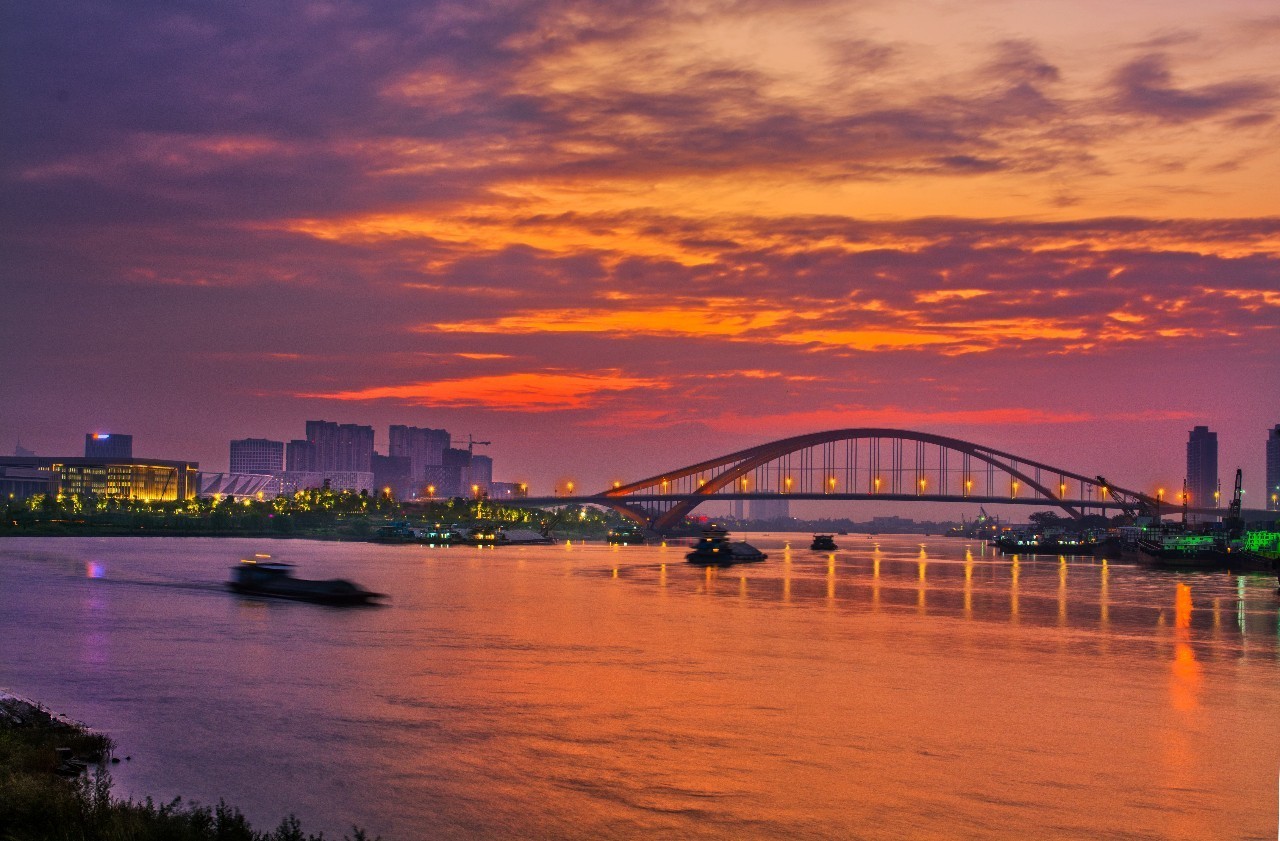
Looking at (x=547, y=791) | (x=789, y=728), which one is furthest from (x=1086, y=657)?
(x=547, y=791)

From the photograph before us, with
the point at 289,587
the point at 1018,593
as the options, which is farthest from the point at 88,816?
the point at 1018,593

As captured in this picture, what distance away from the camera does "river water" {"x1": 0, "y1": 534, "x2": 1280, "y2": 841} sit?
16.6 m

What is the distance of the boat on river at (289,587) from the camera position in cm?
5034

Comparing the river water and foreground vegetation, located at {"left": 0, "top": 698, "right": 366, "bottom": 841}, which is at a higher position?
foreground vegetation, located at {"left": 0, "top": 698, "right": 366, "bottom": 841}

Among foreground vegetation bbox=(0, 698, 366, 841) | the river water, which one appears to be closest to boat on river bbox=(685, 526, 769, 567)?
the river water

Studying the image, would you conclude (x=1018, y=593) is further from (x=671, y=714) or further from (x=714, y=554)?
(x=671, y=714)

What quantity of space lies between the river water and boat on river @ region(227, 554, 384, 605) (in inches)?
74.7

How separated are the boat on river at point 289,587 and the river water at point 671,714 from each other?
1.90m

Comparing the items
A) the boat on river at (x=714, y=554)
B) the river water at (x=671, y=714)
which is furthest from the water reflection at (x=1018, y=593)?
the boat on river at (x=714, y=554)

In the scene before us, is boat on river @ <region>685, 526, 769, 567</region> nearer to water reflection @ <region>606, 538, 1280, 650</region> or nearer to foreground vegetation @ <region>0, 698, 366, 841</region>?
water reflection @ <region>606, 538, 1280, 650</region>

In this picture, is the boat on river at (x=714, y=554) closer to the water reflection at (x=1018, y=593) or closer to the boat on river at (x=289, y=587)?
the water reflection at (x=1018, y=593)

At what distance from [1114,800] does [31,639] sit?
2855 centimetres

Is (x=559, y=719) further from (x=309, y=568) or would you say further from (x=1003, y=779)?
(x=309, y=568)

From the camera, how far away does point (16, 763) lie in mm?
15969
